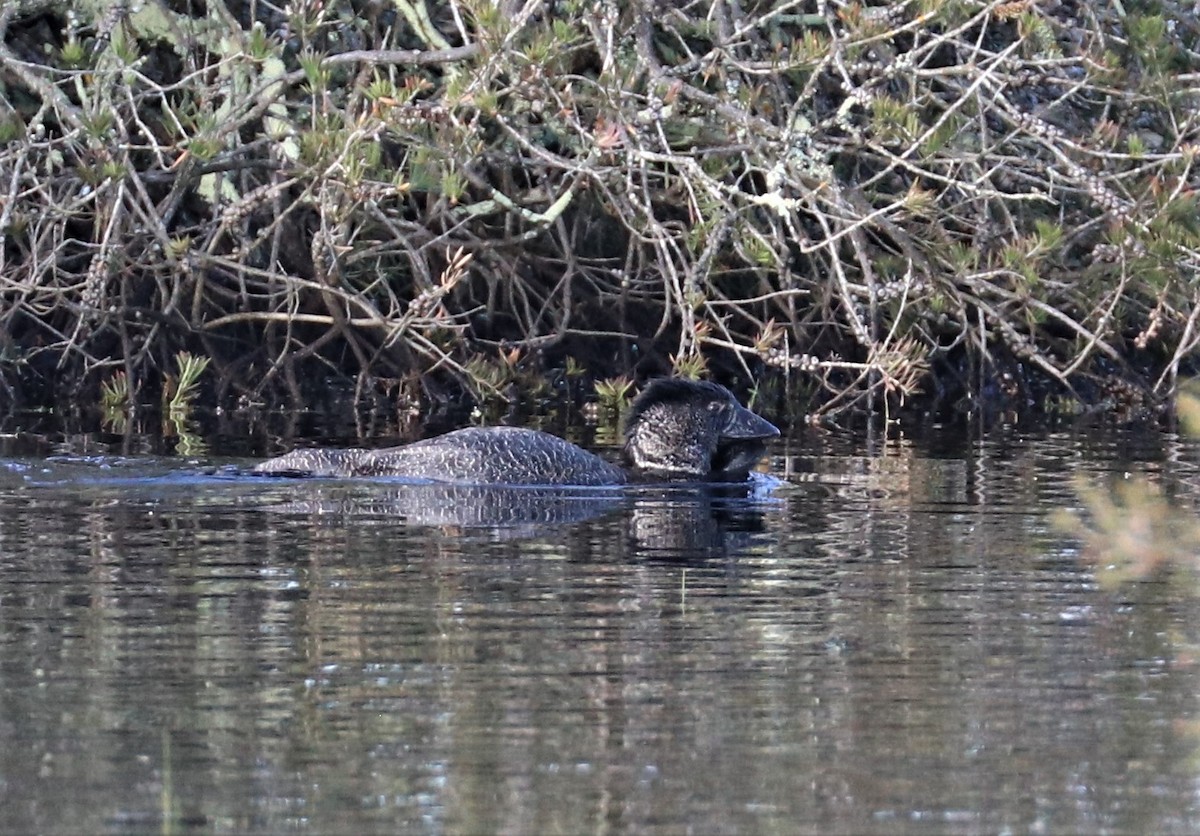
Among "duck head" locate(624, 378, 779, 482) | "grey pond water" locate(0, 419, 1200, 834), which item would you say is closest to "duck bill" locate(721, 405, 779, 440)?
"duck head" locate(624, 378, 779, 482)

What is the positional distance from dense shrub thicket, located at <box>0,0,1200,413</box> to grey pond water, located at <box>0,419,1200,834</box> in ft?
8.78

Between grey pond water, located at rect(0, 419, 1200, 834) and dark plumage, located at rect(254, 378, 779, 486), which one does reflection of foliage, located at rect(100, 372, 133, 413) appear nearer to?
dark plumage, located at rect(254, 378, 779, 486)

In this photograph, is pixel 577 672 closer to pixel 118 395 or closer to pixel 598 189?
pixel 598 189

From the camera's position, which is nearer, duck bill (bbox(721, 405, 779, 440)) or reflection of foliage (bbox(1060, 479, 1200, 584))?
reflection of foliage (bbox(1060, 479, 1200, 584))

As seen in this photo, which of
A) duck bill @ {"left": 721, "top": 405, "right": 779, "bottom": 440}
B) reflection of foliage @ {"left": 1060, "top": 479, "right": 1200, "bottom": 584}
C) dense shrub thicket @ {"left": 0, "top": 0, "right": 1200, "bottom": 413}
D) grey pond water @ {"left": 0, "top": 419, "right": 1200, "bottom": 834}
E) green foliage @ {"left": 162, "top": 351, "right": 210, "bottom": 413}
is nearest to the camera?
grey pond water @ {"left": 0, "top": 419, "right": 1200, "bottom": 834}

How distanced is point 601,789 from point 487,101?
6.70 metres

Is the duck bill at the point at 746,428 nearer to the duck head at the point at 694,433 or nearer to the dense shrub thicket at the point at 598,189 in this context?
the duck head at the point at 694,433

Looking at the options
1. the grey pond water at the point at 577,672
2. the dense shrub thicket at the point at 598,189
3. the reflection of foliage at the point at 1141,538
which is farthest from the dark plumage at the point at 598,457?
the reflection of foliage at the point at 1141,538

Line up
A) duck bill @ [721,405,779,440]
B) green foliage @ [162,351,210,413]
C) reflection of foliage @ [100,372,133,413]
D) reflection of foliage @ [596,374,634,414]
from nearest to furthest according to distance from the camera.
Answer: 1. duck bill @ [721,405,779,440]
2. reflection of foliage @ [596,374,634,414]
3. green foliage @ [162,351,210,413]
4. reflection of foliage @ [100,372,133,413]

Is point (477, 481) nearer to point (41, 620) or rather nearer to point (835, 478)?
point (835, 478)

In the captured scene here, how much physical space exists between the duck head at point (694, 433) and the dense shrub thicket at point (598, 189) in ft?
1.64

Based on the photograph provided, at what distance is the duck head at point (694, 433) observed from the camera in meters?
A: 12.0

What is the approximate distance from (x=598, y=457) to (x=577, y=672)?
5.43m

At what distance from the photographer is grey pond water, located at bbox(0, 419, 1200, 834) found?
5.14 metres
